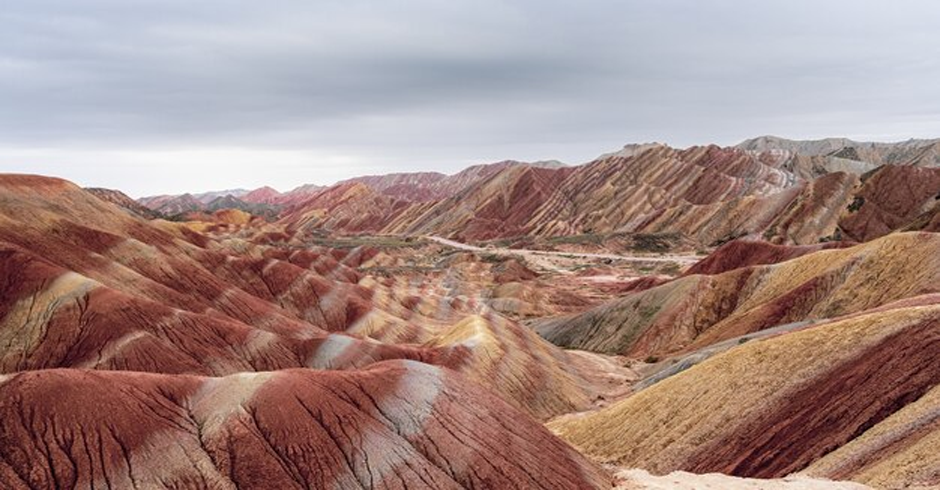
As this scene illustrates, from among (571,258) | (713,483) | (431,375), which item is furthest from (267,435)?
(571,258)

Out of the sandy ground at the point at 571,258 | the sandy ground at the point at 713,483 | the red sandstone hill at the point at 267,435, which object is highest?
the red sandstone hill at the point at 267,435

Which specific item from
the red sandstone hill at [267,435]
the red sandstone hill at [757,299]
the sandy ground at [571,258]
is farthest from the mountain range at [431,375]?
the sandy ground at [571,258]

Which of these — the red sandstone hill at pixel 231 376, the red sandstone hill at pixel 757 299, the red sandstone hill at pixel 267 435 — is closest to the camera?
the red sandstone hill at pixel 267 435

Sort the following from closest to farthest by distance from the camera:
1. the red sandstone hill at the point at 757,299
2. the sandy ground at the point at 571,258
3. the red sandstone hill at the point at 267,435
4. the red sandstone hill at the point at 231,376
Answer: the red sandstone hill at the point at 267,435
the red sandstone hill at the point at 231,376
the red sandstone hill at the point at 757,299
the sandy ground at the point at 571,258

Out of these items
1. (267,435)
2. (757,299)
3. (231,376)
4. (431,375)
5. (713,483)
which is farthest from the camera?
(757,299)

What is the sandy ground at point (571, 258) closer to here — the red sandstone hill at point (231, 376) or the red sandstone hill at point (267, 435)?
the red sandstone hill at point (231, 376)

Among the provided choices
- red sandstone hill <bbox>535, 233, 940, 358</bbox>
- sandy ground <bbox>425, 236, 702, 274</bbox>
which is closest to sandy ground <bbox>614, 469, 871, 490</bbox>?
red sandstone hill <bbox>535, 233, 940, 358</bbox>

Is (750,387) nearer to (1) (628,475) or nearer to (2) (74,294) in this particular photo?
(1) (628,475)

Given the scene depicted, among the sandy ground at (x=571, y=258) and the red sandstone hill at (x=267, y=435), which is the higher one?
the red sandstone hill at (x=267, y=435)

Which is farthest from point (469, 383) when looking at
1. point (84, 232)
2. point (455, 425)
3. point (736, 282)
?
point (736, 282)

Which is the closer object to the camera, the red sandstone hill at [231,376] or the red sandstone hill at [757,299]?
the red sandstone hill at [231,376]

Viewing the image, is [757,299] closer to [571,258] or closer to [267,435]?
[267,435]
